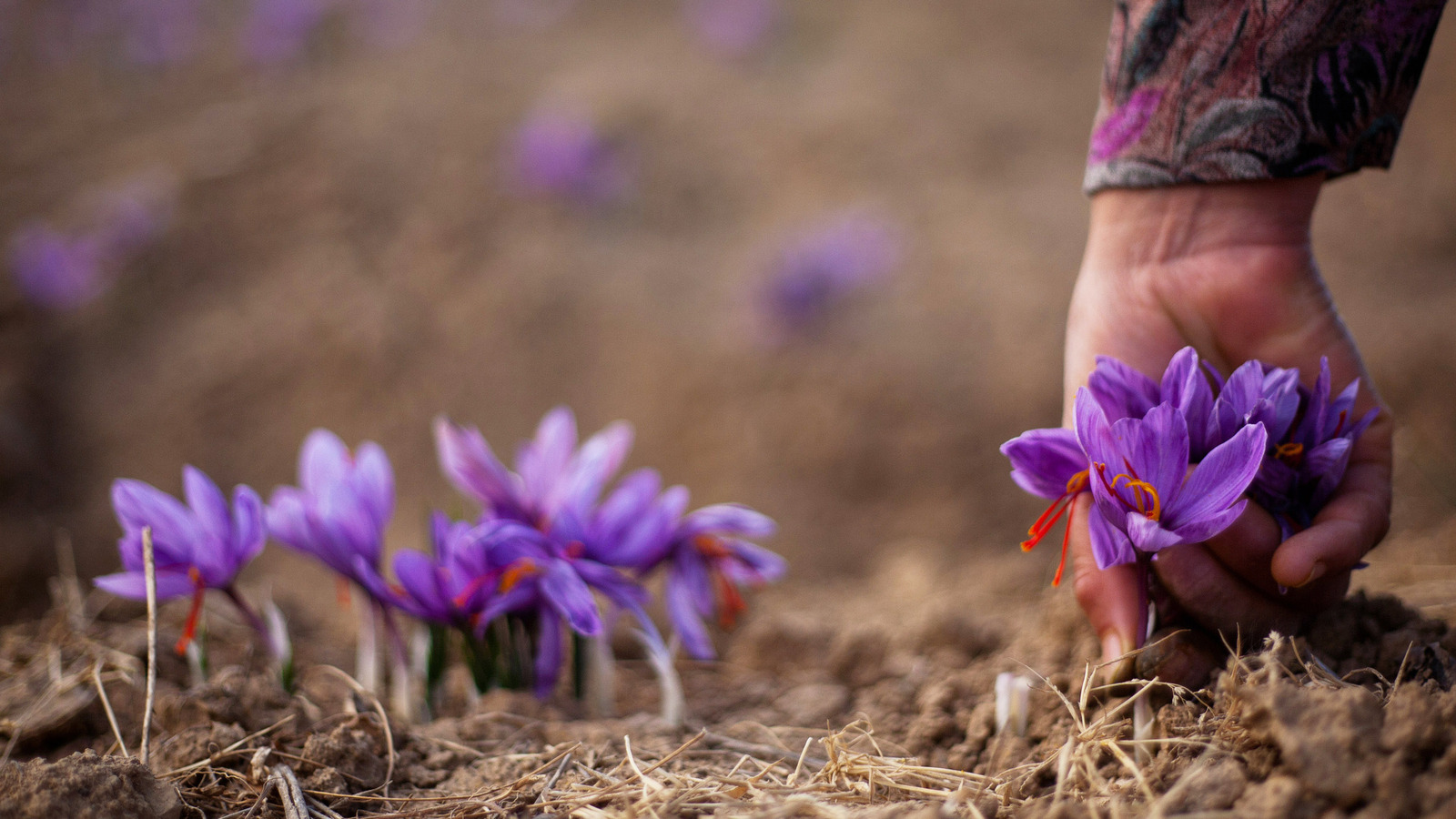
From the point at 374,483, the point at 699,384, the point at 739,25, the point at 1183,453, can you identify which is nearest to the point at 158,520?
the point at 374,483

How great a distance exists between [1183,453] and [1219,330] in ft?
1.15

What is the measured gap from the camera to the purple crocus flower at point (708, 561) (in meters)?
1.27

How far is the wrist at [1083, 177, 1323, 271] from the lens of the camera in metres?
1.07

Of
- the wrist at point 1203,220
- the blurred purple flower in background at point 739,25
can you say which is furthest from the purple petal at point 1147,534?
the blurred purple flower in background at point 739,25

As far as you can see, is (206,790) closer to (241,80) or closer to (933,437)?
(933,437)

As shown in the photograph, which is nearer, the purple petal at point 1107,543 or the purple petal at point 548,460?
the purple petal at point 1107,543

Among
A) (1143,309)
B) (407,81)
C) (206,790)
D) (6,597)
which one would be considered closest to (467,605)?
(206,790)

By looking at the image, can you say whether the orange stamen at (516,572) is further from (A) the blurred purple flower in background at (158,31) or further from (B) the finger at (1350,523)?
(A) the blurred purple flower in background at (158,31)

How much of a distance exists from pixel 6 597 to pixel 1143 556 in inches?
102

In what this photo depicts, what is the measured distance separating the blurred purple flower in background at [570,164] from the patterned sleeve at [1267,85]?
3444 millimetres

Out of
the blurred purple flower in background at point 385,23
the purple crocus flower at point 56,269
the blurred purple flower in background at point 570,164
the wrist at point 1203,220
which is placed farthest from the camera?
the blurred purple flower in background at point 385,23

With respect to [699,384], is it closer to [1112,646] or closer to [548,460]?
[548,460]

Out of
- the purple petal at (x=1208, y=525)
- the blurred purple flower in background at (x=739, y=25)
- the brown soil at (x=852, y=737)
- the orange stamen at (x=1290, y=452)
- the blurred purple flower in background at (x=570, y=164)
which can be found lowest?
the brown soil at (x=852, y=737)

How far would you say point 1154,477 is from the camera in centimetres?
85
